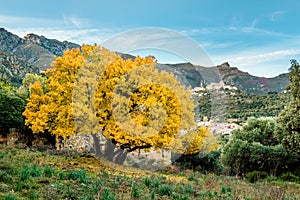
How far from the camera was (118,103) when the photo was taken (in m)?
16.4

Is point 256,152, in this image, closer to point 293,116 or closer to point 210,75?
point 293,116

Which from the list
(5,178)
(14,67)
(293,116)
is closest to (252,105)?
(293,116)

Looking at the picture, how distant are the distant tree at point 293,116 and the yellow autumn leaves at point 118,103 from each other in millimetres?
6232

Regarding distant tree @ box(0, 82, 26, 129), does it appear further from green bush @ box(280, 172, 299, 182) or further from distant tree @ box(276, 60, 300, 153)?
green bush @ box(280, 172, 299, 182)

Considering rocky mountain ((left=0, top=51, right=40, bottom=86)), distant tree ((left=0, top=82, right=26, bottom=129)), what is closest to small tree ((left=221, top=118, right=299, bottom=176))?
distant tree ((left=0, top=82, right=26, bottom=129))

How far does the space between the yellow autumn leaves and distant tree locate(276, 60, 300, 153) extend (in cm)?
623

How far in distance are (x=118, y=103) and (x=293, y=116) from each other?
1079cm

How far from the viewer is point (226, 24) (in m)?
40.4

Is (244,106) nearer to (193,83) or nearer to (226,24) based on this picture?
(226,24)

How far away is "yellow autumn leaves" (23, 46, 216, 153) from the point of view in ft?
53.3

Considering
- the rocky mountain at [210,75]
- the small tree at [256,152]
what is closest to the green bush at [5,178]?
the rocky mountain at [210,75]

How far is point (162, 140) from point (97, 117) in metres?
3.51

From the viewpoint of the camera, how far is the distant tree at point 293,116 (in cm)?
1920

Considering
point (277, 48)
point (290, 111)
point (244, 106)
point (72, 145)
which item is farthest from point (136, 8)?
point (244, 106)
